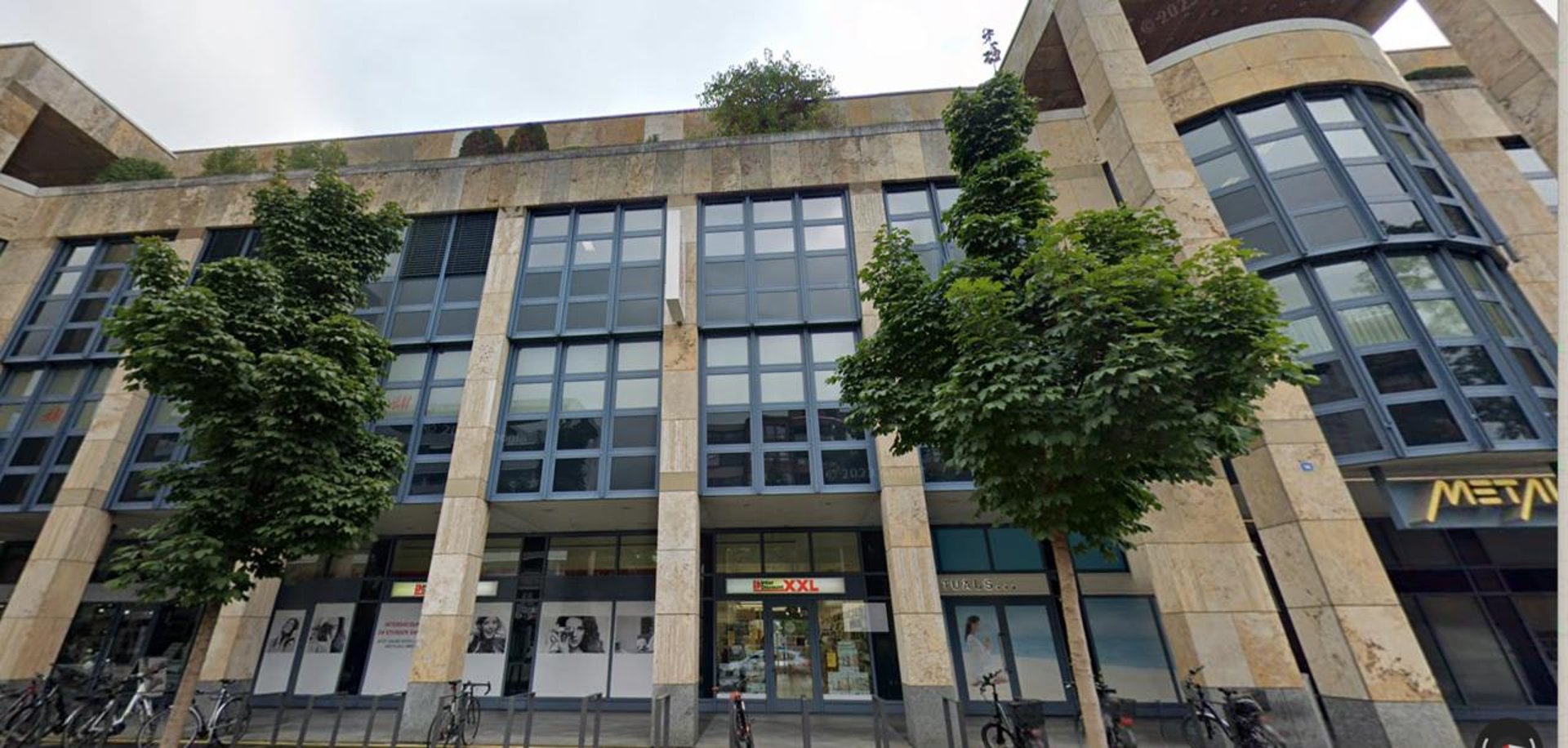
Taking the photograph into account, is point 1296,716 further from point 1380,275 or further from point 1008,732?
point 1380,275

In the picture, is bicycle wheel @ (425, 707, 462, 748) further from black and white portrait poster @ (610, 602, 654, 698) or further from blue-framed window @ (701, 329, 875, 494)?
blue-framed window @ (701, 329, 875, 494)

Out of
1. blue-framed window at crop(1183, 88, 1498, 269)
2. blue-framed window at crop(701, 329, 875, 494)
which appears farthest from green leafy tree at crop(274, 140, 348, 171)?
blue-framed window at crop(1183, 88, 1498, 269)

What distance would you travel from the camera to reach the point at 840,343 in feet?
44.7

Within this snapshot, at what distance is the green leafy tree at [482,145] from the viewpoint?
63.1 ft

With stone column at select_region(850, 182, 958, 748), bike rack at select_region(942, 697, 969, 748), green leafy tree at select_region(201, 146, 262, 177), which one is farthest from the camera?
green leafy tree at select_region(201, 146, 262, 177)

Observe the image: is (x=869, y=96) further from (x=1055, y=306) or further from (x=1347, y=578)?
(x=1347, y=578)

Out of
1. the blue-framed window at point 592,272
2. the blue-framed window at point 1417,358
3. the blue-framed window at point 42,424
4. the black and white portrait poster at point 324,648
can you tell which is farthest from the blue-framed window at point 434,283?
the blue-framed window at point 1417,358

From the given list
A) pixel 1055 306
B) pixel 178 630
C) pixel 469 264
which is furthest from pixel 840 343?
pixel 178 630

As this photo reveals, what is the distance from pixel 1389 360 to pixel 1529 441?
6.83 ft

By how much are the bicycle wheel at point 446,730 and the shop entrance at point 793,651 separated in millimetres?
5741

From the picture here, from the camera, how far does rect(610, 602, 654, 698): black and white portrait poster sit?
45.7 feet

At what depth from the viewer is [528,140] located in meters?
19.5

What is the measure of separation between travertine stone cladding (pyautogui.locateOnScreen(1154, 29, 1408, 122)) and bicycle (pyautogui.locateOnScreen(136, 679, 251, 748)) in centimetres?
2233

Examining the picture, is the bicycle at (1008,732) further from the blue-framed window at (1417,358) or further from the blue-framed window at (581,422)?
the blue-framed window at (581,422)
